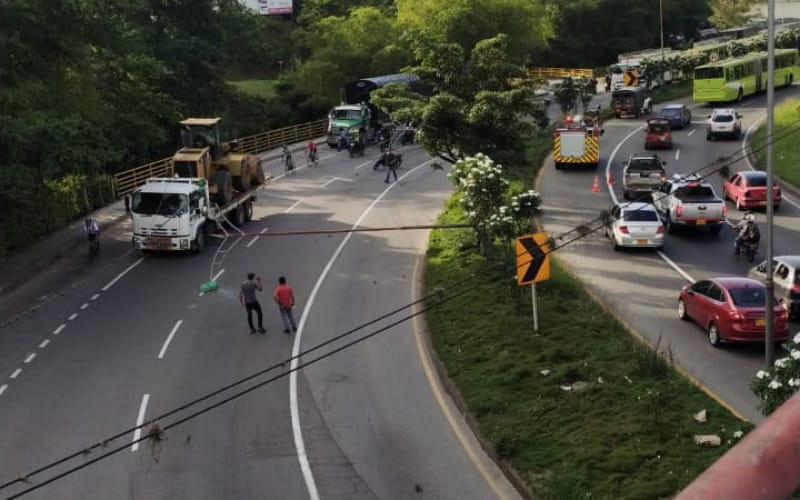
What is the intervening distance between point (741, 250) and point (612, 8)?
7879cm

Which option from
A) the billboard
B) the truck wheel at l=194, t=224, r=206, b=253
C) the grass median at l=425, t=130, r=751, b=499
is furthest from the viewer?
the billboard

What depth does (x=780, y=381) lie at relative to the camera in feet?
37.5

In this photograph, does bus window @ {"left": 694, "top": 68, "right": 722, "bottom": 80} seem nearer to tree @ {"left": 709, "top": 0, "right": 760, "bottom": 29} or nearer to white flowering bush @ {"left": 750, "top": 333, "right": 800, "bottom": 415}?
tree @ {"left": 709, "top": 0, "right": 760, "bottom": 29}

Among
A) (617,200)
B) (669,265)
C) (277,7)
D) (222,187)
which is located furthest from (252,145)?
(669,265)

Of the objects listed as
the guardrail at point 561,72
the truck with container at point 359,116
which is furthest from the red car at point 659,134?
the guardrail at point 561,72

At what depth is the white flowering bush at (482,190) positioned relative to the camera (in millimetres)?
25250

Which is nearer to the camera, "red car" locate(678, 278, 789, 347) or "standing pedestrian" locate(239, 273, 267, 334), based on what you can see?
"red car" locate(678, 278, 789, 347)

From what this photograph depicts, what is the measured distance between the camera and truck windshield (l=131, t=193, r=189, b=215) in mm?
30016

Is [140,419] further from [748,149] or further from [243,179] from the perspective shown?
[748,149]

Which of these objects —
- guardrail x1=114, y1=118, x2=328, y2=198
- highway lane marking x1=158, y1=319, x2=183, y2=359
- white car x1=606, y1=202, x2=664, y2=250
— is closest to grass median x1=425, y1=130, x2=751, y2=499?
white car x1=606, y1=202, x2=664, y2=250

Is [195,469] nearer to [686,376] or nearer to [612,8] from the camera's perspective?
[686,376]

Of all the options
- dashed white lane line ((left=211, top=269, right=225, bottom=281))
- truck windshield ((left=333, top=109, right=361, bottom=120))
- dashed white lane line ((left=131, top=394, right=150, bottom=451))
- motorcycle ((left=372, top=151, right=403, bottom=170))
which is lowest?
dashed white lane line ((left=131, top=394, right=150, bottom=451))

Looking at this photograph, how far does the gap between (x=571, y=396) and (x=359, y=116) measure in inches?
1597

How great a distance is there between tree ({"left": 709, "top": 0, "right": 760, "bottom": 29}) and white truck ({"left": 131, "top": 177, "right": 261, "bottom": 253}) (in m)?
87.9
